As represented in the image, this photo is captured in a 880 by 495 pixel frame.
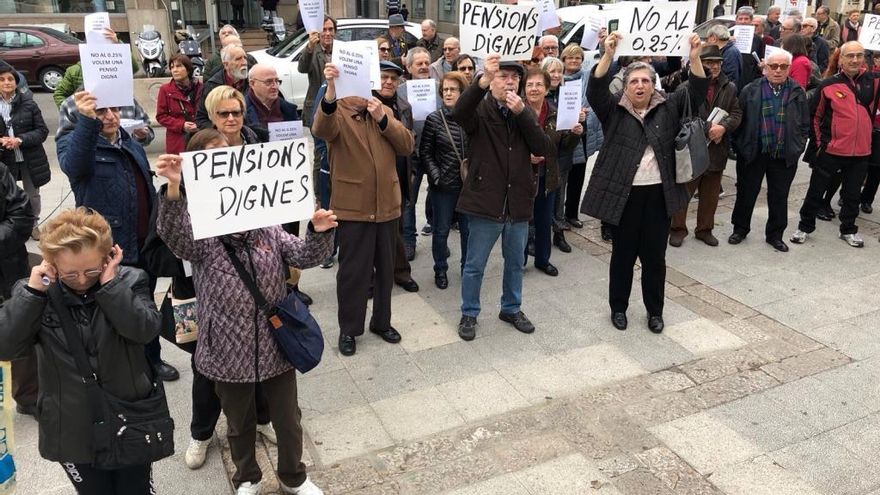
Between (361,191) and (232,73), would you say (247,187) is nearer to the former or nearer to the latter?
(361,191)

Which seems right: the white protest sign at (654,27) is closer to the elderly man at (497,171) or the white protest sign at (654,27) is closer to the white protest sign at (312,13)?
the elderly man at (497,171)

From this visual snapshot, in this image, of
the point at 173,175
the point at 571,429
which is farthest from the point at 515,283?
the point at 173,175

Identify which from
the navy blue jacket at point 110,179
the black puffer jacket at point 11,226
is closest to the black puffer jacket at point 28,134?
the navy blue jacket at point 110,179

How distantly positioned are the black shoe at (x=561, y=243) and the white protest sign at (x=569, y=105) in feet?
4.97

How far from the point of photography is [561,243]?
6.91 metres

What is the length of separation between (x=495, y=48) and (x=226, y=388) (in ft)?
9.00

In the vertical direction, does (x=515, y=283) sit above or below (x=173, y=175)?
below

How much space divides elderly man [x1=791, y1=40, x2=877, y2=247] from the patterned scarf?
515 millimetres

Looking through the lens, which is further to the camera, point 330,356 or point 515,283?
point 515,283

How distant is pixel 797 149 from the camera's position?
660 cm

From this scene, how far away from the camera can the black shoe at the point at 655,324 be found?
528 centimetres

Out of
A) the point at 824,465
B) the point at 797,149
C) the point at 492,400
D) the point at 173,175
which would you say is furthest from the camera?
the point at 797,149

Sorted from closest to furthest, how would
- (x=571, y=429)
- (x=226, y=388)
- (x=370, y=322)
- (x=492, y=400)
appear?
(x=226, y=388) < (x=571, y=429) < (x=492, y=400) < (x=370, y=322)

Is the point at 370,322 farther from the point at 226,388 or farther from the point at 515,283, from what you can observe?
the point at 226,388
